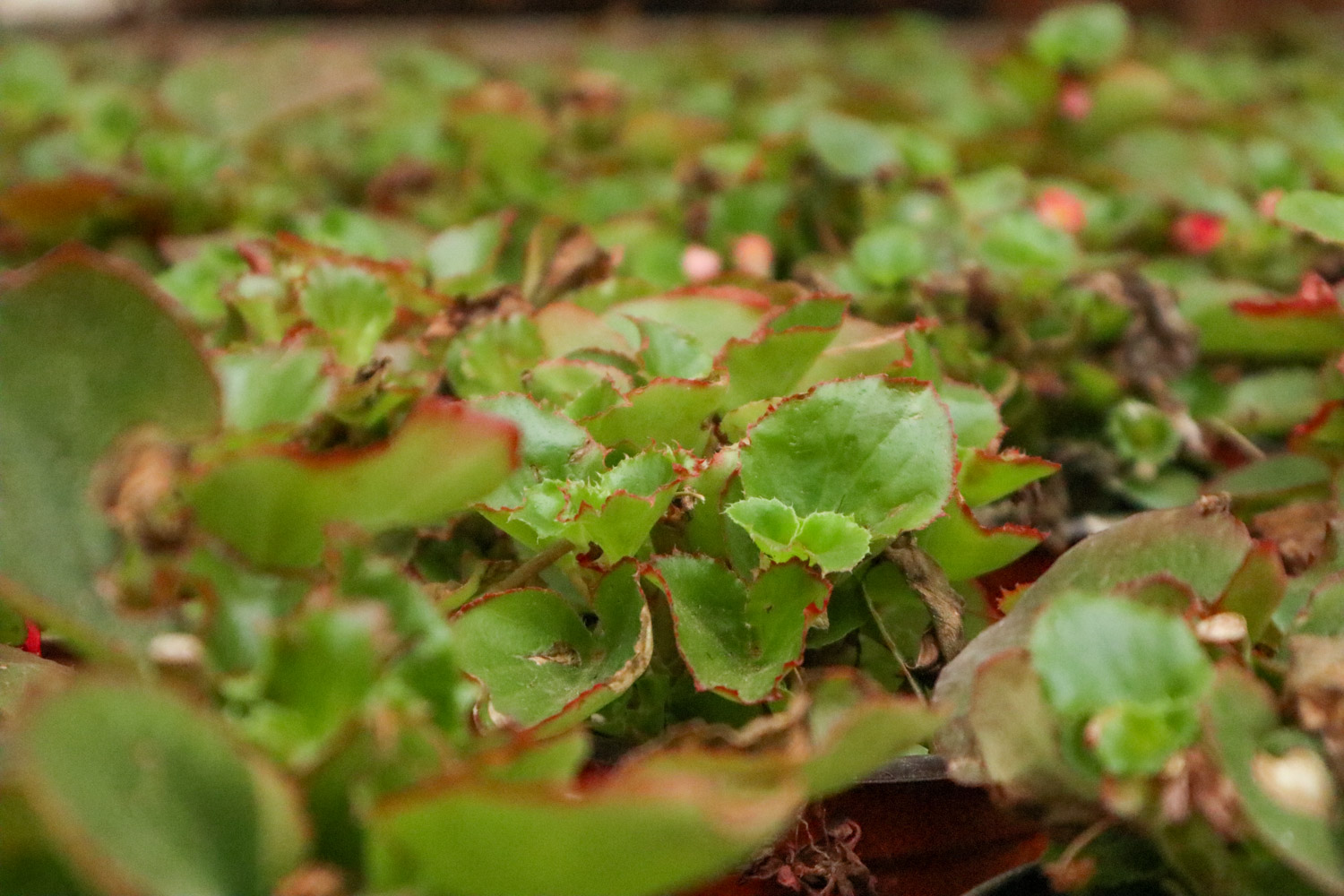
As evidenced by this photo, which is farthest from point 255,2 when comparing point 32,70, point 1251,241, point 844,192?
point 1251,241

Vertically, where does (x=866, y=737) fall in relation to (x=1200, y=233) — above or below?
above

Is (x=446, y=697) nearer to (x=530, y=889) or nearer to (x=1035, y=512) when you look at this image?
(x=530, y=889)

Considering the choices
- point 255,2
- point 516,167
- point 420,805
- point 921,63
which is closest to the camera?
point 420,805

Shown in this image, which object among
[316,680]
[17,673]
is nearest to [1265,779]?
[316,680]

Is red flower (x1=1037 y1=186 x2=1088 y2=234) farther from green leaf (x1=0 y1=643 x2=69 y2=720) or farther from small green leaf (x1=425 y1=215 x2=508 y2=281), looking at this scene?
green leaf (x1=0 y1=643 x2=69 y2=720)

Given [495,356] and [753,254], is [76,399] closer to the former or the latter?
[495,356]

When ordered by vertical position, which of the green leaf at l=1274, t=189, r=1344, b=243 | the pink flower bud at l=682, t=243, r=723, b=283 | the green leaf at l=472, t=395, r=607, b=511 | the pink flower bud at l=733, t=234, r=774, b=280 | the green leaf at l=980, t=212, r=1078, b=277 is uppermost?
the green leaf at l=1274, t=189, r=1344, b=243

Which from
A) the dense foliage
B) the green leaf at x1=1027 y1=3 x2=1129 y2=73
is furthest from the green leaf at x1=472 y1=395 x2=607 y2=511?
the green leaf at x1=1027 y1=3 x2=1129 y2=73
